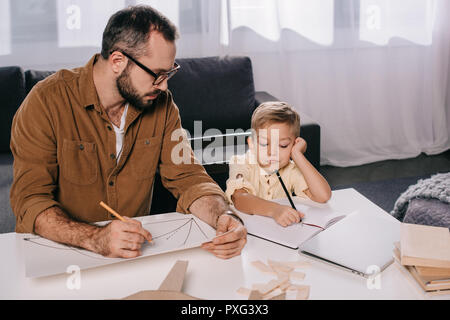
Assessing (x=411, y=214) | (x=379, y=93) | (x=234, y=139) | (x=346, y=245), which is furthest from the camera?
(x=379, y=93)

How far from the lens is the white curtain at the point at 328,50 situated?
291 cm

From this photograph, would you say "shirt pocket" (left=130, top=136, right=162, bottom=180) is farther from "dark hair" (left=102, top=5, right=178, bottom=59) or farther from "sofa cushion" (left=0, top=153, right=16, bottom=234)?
"sofa cushion" (left=0, top=153, right=16, bottom=234)

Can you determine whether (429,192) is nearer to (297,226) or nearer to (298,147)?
(298,147)

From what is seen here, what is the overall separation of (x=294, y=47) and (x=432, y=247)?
256 cm

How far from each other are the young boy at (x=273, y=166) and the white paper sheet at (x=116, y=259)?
203 mm

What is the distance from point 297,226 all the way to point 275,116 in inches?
16.1

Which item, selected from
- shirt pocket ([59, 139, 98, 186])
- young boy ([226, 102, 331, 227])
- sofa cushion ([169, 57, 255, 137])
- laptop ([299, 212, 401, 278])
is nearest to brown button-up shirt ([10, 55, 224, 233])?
shirt pocket ([59, 139, 98, 186])

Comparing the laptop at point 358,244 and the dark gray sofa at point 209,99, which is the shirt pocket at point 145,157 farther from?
the dark gray sofa at point 209,99

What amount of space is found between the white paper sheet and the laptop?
26 cm

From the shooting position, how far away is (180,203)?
138 cm

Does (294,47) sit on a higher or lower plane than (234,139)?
higher

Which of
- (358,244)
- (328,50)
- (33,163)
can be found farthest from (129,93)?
(328,50)

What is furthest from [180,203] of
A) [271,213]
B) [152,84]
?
[152,84]
